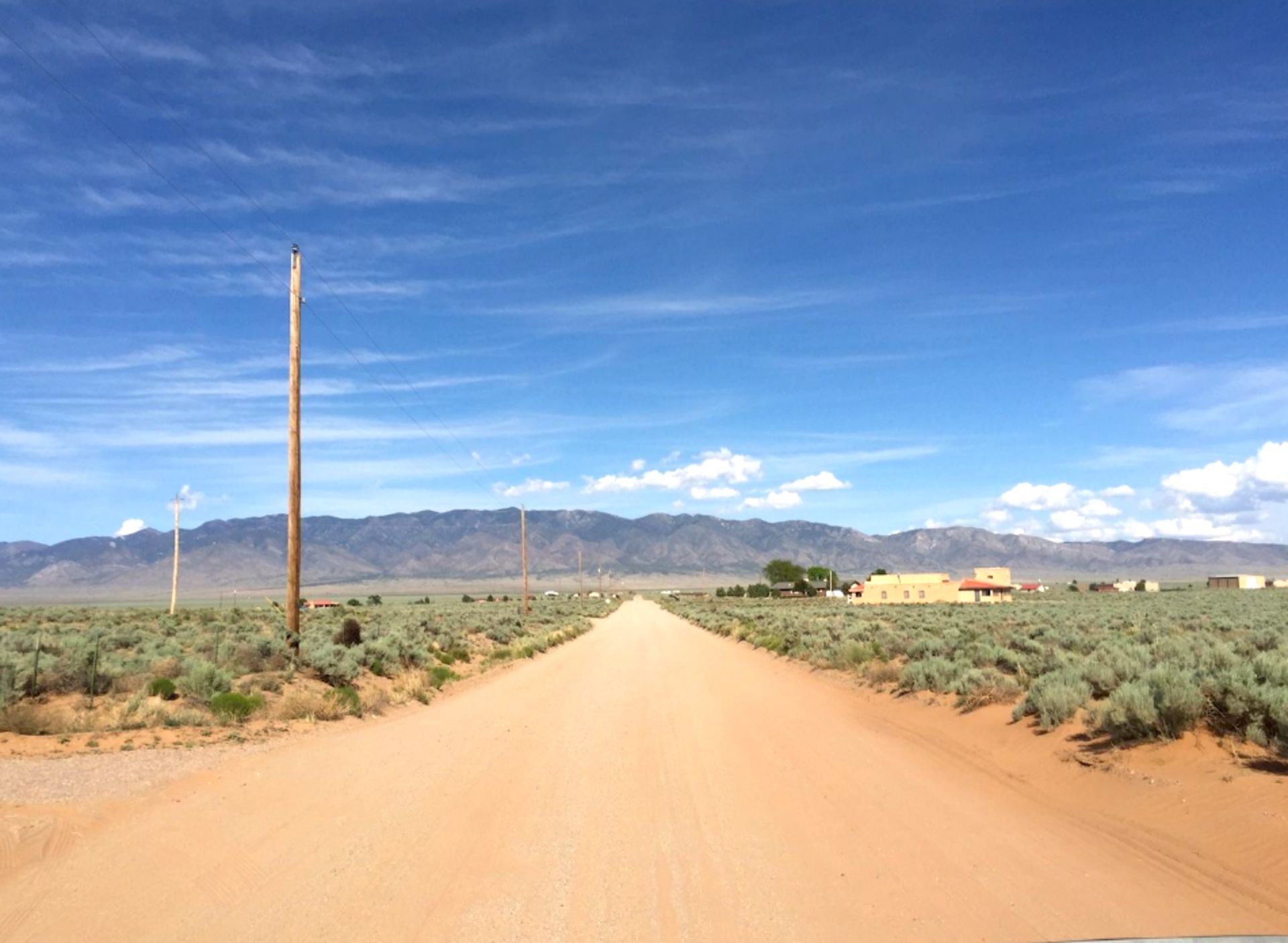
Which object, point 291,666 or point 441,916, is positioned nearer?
point 441,916

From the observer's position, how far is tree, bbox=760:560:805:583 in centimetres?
17762

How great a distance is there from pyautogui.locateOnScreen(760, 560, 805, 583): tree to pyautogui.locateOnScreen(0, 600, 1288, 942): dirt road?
166317mm

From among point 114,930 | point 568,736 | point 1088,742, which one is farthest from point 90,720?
point 1088,742

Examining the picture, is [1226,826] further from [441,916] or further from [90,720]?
[90,720]

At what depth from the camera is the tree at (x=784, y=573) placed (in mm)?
177625

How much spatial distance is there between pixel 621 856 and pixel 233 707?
34.2 feet

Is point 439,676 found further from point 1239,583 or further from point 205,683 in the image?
point 1239,583

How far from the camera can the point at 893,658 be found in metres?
23.1

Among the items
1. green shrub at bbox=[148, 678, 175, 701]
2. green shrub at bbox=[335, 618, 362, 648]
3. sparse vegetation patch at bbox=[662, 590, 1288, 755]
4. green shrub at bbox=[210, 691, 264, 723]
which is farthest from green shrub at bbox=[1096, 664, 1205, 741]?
green shrub at bbox=[335, 618, 362, 648]

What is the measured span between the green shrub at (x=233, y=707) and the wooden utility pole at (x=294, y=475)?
14.0 ft

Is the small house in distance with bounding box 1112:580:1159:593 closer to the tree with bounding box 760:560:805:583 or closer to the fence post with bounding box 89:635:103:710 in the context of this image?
the tree with bounding box 760:560:805:583

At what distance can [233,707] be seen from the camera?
625 inches

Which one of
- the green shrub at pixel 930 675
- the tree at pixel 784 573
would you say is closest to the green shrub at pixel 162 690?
the green shrub at pixel 930 675

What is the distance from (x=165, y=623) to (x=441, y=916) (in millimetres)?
38600
